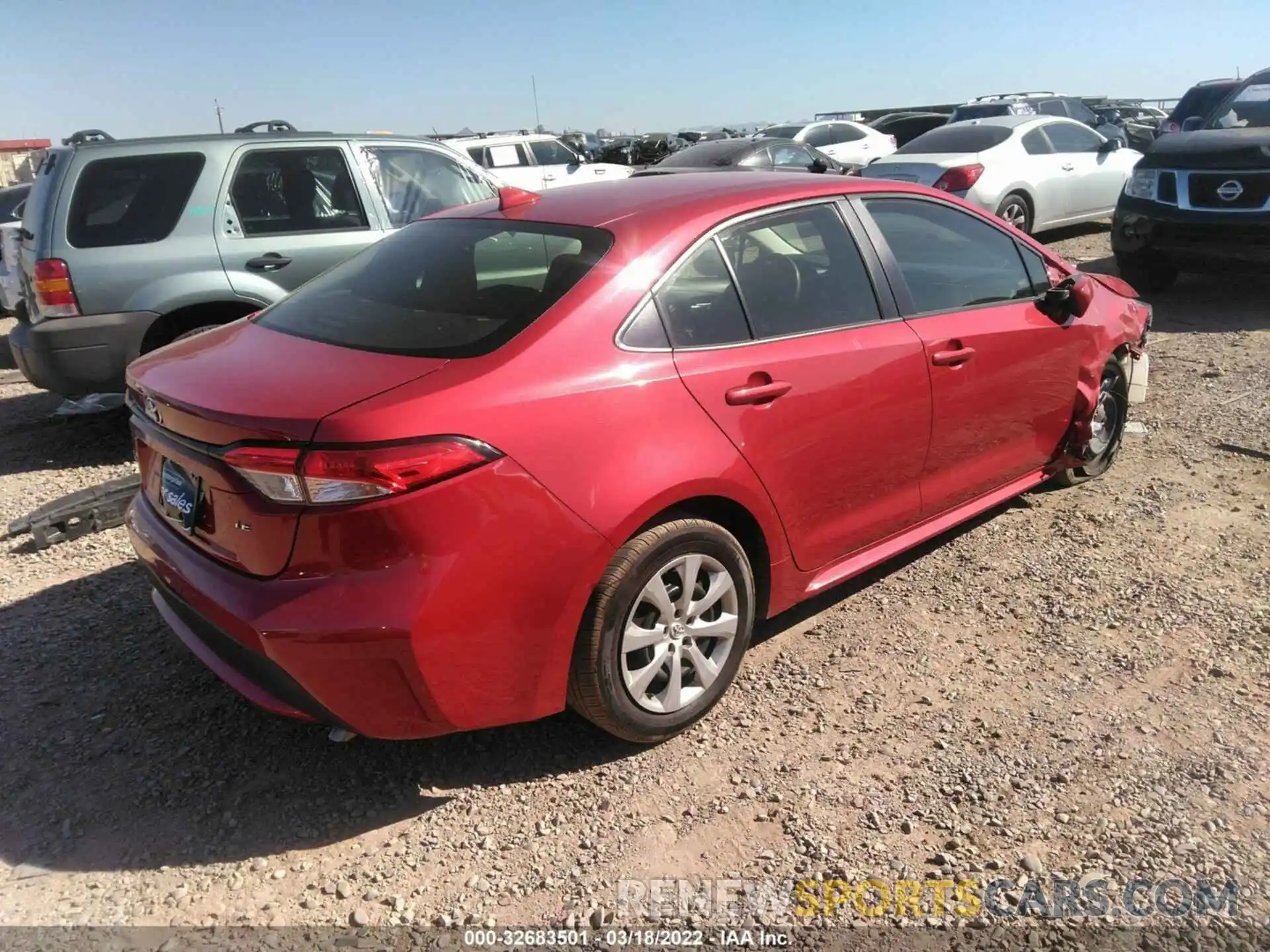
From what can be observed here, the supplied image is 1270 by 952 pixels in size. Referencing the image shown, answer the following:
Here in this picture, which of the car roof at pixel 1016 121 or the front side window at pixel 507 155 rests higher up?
the front side window at pixel 507 155

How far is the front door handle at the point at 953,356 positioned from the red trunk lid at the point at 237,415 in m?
1.90

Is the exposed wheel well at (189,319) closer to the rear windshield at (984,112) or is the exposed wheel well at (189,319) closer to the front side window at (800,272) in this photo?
the front side window at (800,272)

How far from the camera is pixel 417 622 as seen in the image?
2268mm

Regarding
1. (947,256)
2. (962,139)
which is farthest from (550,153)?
(947,256)

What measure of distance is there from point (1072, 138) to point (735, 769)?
11058 millimetres

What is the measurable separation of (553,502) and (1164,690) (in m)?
2.19

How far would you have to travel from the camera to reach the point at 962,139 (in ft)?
35.3

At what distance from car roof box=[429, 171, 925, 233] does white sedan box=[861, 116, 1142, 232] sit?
22.0 feet

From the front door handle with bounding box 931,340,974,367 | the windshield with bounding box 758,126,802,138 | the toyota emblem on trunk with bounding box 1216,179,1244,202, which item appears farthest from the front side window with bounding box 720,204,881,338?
the windshield with bounding box 758,126,802,138

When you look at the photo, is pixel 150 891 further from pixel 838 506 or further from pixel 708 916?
pixel 838 506

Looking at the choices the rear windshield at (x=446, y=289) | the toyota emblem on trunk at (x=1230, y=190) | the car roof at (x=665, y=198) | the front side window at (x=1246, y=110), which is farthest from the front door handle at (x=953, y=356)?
the front side window at (x=1246, y=110)

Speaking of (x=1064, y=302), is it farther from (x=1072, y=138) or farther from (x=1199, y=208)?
(x=1072, y=138)

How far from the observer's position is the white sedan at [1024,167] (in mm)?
10039

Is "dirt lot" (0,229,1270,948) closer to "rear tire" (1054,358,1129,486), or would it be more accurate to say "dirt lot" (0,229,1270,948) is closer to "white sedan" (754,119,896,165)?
"rear tire" (1054,358,1129,486)
